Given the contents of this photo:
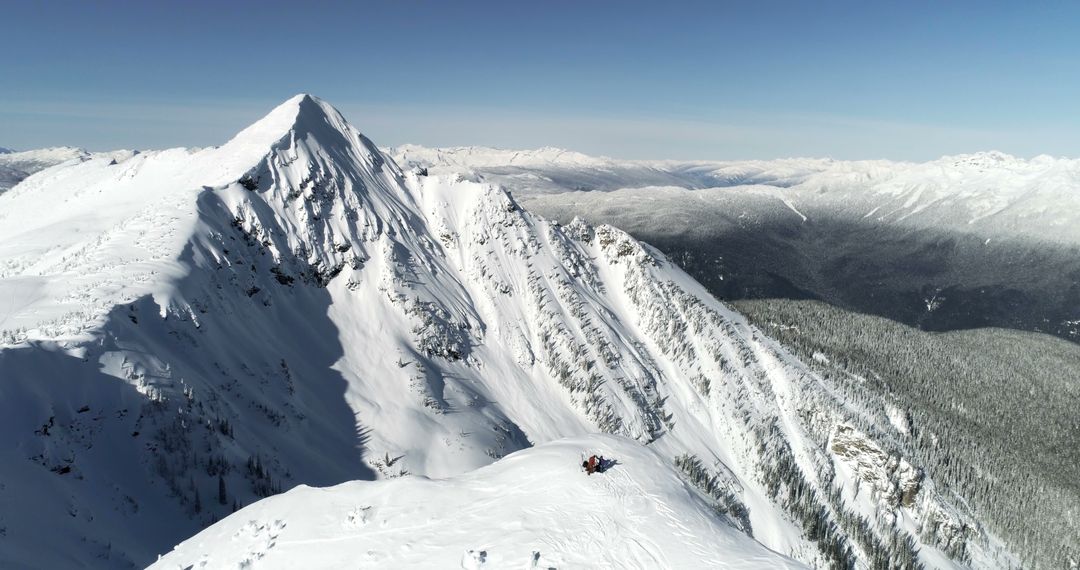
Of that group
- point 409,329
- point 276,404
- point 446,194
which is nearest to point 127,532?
point 276,404

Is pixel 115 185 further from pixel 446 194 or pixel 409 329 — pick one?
pixel 409 329

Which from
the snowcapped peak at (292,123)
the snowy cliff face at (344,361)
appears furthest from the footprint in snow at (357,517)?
the snowcapped peak at (292,123)

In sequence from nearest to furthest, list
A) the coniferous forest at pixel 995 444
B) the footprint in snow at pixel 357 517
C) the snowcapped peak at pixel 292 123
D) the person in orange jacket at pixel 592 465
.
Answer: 1. the footprint in snow at pixel 357 517
2. the person in orange jacket at pixel 592 465
3. the snowcapped peak at pixel 292 123
4. the coniferous forest at pixel 995 444

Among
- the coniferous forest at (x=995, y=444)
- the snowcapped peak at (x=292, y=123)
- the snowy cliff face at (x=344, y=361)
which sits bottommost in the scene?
the coniferous forest at (x=995, y=444)

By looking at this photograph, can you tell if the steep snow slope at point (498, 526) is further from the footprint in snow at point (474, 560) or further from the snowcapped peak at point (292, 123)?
the snowcapped peak at point (292, 123)

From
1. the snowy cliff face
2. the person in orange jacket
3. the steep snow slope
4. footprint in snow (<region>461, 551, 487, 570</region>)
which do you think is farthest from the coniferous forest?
footprint in snow (<region>461, 551, 487, 570</region>)

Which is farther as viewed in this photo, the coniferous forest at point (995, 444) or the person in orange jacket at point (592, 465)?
the coniferous forest at point (995, 444)

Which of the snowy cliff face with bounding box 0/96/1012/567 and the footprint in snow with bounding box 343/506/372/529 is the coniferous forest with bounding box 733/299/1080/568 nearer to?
the snowy cliff face with bounding box 0/96/1012/567

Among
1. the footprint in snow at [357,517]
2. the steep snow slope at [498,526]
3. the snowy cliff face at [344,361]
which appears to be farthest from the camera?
the snowy cliff face at [344,361]
